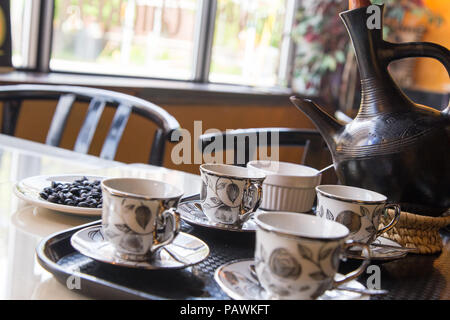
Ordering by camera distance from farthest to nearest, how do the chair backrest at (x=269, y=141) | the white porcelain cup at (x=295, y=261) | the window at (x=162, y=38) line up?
1. the window at (x=162, y=38)
2. the chair backrest at (x=269, y=141)
3. the white porcelain cup at (x=295, y=261)

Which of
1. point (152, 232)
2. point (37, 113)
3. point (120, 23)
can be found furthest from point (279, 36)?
point (152, 232)

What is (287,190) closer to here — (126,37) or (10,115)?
(10,115)

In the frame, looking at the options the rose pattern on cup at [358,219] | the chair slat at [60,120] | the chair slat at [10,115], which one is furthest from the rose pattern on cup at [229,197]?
the chair slat at [10,115]

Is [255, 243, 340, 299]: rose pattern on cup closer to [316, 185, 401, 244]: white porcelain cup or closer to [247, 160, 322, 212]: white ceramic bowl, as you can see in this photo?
[316, 185, 401, 244]: white porcelain cup

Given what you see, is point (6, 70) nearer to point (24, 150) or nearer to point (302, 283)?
point (24, 150)

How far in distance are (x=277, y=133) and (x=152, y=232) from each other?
104cm

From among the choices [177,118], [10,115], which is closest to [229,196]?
[10,115]

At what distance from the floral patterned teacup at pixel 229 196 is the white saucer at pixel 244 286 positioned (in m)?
0.15

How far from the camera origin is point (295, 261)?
19.8 inches

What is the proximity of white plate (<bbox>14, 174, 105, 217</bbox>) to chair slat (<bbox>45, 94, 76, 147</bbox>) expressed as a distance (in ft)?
2.10

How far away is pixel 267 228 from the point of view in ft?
1.67

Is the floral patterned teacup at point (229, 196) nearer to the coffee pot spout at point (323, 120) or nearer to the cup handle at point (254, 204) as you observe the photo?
the cup handle at point (254, 204)

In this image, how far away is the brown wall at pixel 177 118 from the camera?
8.02 feet

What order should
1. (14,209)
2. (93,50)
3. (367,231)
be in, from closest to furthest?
(367,231)
(14,209)
(93,50)
